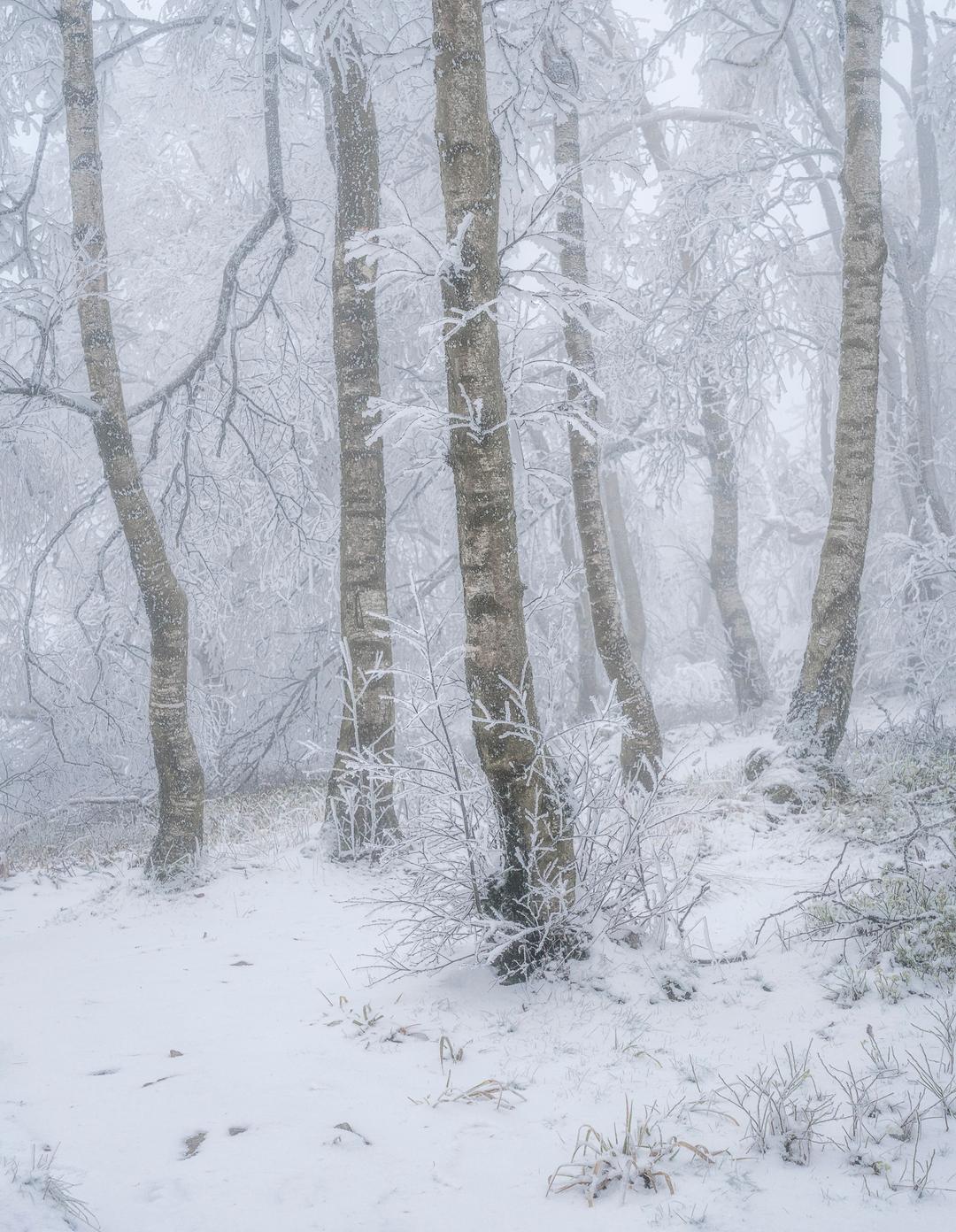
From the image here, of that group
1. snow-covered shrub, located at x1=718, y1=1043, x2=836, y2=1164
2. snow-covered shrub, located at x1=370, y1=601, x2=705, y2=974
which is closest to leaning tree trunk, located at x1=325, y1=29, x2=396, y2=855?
snow-covered shrub, located at x1=370, y1=601, x2=705, y2=974

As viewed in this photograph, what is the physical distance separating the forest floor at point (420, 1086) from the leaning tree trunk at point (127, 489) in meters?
1.65

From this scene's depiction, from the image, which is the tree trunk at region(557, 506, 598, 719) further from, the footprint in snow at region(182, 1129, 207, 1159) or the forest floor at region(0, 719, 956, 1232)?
the footprint in snow at region(182, 1129, 207, 1159)

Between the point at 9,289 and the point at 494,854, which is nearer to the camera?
the point at 494,854

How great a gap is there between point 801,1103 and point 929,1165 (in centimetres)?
43

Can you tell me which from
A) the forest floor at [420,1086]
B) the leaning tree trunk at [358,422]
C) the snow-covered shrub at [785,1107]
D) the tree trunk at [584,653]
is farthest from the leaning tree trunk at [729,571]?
the snow-covered shrub at [785,1107]

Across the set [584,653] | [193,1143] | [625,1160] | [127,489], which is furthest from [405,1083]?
[584,653]

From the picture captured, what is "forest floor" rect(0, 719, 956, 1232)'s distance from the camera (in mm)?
2061

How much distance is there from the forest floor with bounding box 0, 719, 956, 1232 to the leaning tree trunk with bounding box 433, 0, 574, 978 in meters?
0.53

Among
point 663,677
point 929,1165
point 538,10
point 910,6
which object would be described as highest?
point 910,6

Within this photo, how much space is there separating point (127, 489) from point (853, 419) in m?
5.22

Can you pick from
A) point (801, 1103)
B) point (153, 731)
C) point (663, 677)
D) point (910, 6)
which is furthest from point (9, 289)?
point (663, 677)

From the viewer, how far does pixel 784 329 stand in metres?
8.55

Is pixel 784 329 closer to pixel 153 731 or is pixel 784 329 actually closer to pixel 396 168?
pixel 396 168

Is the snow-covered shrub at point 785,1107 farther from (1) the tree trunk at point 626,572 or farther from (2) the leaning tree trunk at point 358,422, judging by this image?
(1) the tree trunk at point 626,572
